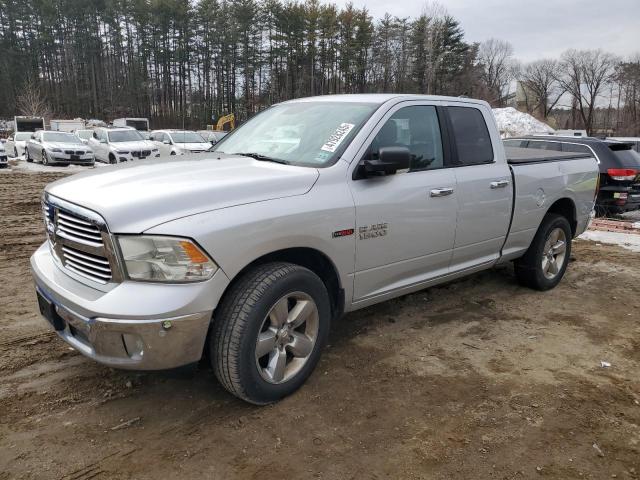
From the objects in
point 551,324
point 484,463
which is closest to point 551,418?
point 484,463

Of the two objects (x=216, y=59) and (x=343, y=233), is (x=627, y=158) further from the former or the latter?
(x=216, y=59)

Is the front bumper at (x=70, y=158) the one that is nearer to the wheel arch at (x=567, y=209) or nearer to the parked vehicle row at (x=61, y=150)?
the parked vehicle row at (x=61, y=150)

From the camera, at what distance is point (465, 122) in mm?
4387

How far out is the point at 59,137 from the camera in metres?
21.2

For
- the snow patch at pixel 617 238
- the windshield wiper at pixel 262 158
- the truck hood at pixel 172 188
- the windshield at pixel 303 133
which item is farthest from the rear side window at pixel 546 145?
the truck hood at pixel 172 188

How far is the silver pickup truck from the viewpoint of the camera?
254 centimetres

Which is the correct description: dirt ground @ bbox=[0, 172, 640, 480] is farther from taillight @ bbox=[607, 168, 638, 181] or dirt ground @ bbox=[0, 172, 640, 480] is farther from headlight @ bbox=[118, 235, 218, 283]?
taillight @ bbox=[607, 168, 638, 181]

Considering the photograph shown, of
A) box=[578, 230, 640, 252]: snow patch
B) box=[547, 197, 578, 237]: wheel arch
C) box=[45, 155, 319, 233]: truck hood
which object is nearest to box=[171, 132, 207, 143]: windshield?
box=[578, 230, 640, 252]: snow patch

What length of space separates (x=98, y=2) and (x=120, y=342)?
234 feet

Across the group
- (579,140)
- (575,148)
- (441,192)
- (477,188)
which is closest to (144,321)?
(441,192)

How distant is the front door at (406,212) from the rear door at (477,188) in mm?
155

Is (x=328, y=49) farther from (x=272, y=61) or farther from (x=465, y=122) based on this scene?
(x=465, y=122)

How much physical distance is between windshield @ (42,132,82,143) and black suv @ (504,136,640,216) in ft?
62.4

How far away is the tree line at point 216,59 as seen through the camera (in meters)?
58.2
